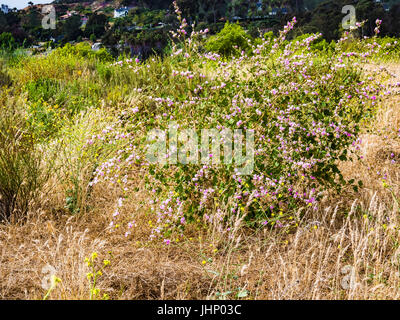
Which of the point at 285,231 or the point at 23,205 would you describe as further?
the point at 23,205

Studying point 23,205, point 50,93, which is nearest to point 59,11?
point 50,93

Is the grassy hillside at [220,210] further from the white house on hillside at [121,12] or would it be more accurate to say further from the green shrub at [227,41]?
the white house on hillside at [121,12]

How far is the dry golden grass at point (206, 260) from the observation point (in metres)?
2.41

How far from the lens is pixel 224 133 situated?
122 inches

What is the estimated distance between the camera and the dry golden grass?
241cm

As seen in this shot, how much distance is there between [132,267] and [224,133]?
1293mm

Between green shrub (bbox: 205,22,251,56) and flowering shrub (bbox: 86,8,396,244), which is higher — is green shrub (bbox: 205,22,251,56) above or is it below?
above

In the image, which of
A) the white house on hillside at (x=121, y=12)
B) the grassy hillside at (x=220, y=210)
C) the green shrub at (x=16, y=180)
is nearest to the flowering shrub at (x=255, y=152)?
the grassy hillside at (x=220, y=210)

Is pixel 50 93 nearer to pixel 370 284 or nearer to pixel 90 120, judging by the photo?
pixel 90 120

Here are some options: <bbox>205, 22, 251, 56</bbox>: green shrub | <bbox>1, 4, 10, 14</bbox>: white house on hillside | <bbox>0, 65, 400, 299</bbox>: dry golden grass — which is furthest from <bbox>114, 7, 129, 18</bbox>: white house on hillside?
<bbox>0, 65, 400, 299</bbox>: dry golden grass

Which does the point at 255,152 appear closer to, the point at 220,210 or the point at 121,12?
the point at 220,210

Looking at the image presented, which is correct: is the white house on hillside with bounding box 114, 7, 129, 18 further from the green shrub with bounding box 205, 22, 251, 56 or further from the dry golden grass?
the dry golden grass

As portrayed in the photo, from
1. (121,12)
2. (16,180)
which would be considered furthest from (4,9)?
(16,180)

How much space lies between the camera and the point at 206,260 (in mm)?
2816
